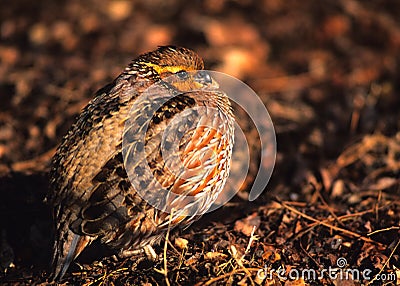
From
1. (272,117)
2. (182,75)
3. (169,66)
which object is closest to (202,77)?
(182,75)

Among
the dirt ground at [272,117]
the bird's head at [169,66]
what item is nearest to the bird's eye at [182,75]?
the bird's head at [169,66]

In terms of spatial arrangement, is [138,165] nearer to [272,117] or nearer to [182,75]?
[182,75]

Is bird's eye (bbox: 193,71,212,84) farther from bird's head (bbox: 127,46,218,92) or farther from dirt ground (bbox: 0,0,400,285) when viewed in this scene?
dirt ground (bbox: 0,0,400,285)

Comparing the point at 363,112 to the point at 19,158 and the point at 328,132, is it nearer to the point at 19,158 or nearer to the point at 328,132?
the point at 328,132

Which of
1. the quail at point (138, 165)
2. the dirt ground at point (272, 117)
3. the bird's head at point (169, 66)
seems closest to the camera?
the quail at point (138, 165)

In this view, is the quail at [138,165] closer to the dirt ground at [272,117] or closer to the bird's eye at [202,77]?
the bird's eye at [202,77]

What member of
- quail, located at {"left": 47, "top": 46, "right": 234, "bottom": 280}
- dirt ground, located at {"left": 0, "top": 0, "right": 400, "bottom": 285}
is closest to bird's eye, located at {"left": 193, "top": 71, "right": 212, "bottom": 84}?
quail, located at {"left": 47, "top": 46, "right": 234, "bottom": 280}
